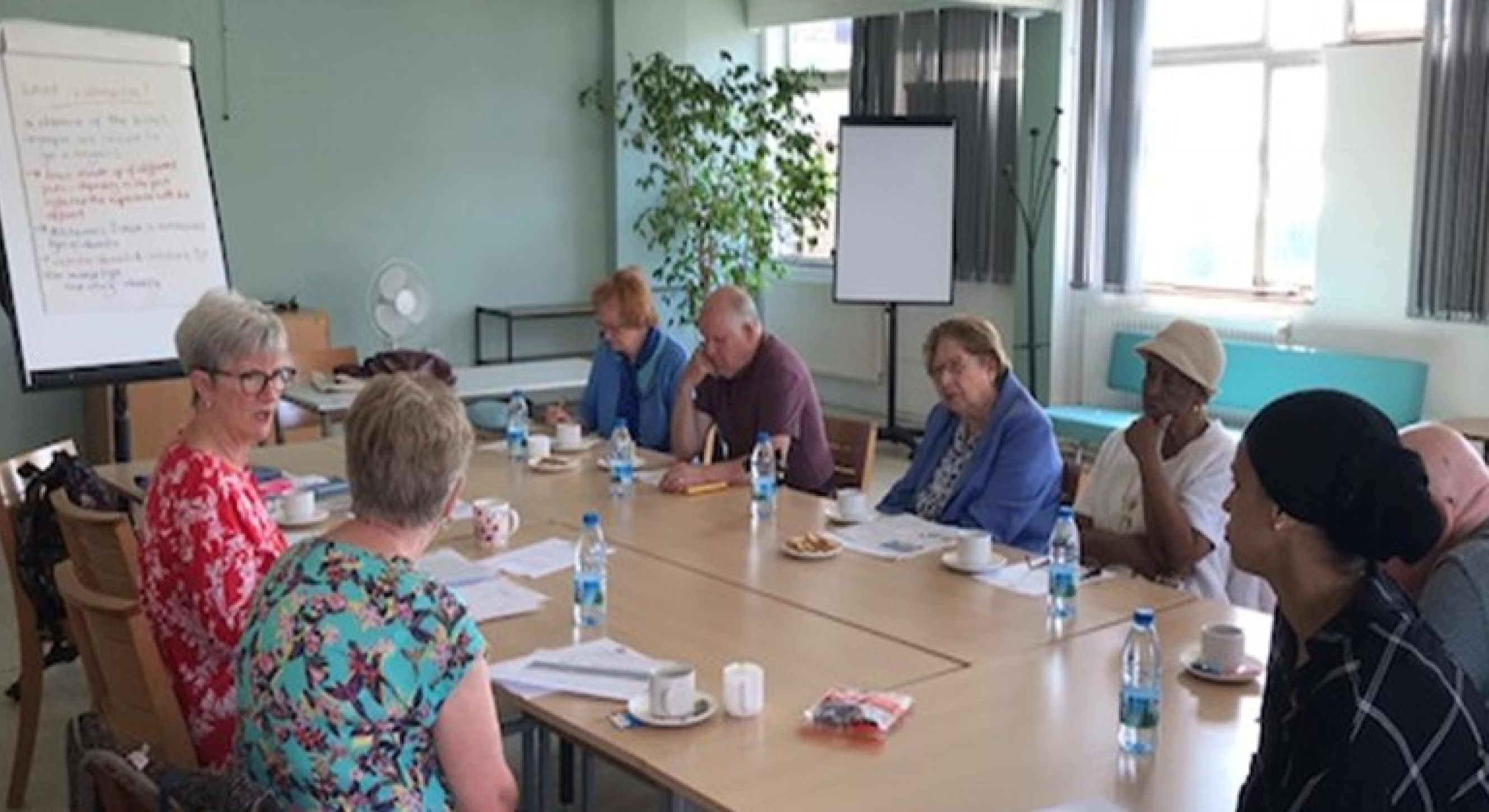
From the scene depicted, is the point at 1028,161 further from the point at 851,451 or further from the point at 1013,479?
the point at 1013,479

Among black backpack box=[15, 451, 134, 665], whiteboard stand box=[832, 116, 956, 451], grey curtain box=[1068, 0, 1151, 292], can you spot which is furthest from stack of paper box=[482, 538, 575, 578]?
grey curtain box=[1068, 0, 1151, 292]

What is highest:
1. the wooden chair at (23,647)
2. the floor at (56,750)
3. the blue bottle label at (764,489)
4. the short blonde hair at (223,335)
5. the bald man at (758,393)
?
the short blonde hair at (223,335)

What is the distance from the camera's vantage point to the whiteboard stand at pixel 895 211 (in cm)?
757

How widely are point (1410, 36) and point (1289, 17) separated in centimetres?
72

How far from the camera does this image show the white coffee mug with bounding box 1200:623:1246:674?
2.34 m

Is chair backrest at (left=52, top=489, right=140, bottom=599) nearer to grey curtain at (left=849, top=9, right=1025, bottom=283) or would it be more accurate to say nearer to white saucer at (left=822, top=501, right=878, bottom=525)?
white saucer at (left=822, top=501, right=878, bottom=525)

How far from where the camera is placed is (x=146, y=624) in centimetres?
234

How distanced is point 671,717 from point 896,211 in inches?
227

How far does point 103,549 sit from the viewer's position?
9.30 feet

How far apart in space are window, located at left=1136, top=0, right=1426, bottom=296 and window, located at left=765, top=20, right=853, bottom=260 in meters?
2.38

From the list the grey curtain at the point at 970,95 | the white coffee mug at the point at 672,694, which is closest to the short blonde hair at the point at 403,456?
the white coffee mug at the point at 672,694

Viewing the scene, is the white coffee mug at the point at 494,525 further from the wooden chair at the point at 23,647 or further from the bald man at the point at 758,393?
the wooden chair at the point at 23,647

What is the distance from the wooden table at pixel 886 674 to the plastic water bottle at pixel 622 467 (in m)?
0.27

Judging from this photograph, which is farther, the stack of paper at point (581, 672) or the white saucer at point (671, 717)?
the stack of paper at point (581, 672)
